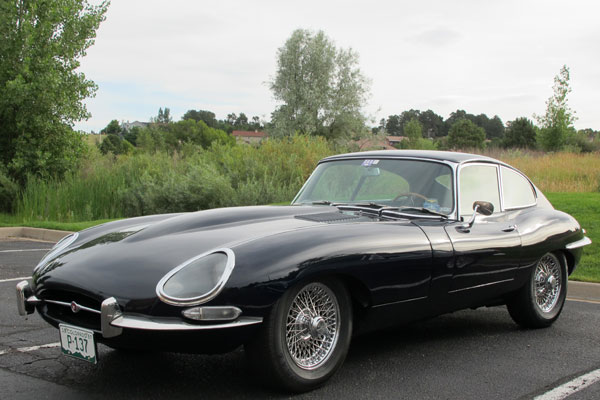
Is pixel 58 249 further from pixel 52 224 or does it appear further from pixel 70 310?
pixel 52 224

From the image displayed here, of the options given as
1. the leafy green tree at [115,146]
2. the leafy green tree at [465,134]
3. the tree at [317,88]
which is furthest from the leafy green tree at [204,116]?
the tree at [317,88]

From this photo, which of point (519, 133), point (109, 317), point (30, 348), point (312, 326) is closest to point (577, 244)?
point (312, 326)

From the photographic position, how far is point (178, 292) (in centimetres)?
311

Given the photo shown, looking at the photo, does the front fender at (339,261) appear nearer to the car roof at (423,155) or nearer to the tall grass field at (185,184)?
the car roof at (423,155)

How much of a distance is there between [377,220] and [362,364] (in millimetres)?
970

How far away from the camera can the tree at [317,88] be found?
52438 mm

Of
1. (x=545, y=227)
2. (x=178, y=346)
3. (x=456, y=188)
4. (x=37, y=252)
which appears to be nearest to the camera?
(x=178, y=346)

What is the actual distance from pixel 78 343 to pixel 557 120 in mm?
29476

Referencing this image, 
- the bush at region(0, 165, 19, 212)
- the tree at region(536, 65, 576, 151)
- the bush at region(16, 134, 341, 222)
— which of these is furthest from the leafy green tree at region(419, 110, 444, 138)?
the bush at region(0, 165, 19, 212)

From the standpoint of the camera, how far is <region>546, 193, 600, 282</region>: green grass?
24.9ft

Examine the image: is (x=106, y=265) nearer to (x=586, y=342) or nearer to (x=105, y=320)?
(x=105, y=320)

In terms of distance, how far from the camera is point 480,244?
4.49 m

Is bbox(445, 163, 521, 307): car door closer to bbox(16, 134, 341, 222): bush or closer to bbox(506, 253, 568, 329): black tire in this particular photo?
bbox(506, 253, 568, 329): black tire

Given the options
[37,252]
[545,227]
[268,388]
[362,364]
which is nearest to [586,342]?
[545,227]
